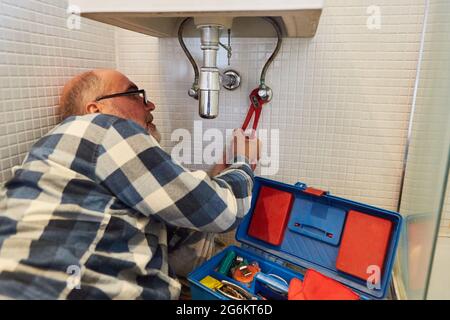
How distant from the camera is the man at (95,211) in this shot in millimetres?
579

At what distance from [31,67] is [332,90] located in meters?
0.78

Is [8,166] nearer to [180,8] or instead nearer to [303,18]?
[180,8]

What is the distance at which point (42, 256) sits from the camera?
1.89ft

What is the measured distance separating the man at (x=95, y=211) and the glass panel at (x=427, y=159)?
37 cm

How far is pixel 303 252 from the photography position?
877 millimetres

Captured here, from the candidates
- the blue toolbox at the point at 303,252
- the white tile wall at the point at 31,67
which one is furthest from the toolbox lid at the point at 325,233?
the white tile wall at the point at 31,67

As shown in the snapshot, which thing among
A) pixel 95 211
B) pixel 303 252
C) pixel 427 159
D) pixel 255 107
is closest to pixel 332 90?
pixel 255 107

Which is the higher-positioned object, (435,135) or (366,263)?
(435,135)

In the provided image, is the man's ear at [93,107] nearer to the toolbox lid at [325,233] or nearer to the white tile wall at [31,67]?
the white tile wall at [31,67]

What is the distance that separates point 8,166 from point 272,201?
647 mm

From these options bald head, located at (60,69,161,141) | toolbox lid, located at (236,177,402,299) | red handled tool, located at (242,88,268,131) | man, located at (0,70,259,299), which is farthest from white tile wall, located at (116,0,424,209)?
man, located at (0,70,259,299)

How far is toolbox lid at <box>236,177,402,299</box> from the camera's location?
2.53 feet
